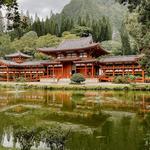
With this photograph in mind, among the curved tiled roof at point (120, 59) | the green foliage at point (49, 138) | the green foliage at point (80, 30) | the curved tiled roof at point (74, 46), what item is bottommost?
the green foliage at point (49, 138)

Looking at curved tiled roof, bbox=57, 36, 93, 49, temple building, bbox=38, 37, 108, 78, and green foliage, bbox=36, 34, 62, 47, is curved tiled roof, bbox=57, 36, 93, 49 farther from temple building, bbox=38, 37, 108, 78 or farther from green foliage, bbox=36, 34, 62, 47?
green foliage, bbox=36, 34, 62, 47

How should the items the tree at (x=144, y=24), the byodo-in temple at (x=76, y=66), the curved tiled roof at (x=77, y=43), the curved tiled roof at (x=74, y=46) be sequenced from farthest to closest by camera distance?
1. the curved tiled roof at (x=77, y=43)
2. the curved tiled roof at (x=74, y=46)
3. the byodo-in temple at (x=76, y=66)
4. the tree at (x=144, y=24)

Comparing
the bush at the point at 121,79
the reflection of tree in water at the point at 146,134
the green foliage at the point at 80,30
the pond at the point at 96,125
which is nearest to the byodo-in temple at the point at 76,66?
the bush at the point at 121,79

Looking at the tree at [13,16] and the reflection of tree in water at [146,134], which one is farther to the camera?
the reflection of tree in water at [146,134]

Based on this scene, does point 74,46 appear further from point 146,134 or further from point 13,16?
point 13,16

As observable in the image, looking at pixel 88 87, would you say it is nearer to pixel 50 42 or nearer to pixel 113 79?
pixel 113 79

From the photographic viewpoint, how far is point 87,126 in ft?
49.2

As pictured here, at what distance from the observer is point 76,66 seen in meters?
51.2

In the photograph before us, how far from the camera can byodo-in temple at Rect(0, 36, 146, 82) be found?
4609 cm

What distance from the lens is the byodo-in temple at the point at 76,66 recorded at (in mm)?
46094

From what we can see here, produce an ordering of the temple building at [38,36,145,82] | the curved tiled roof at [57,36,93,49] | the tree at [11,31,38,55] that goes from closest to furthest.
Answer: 1. the temple building at [38,36,145,82]
2. the curved tiled roof at [57,36,93,49]
3. the tree at [11,31,38,55]

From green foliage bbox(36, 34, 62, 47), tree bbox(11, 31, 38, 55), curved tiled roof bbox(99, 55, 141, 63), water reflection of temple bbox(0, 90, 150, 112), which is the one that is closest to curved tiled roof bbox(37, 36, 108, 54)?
curved tiled roof bbox(99, 55, 141, 63)

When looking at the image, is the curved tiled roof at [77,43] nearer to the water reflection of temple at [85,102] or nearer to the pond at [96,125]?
the water reflection of temple at [85,102]

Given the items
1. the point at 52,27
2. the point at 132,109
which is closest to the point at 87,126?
the point at 132,109
